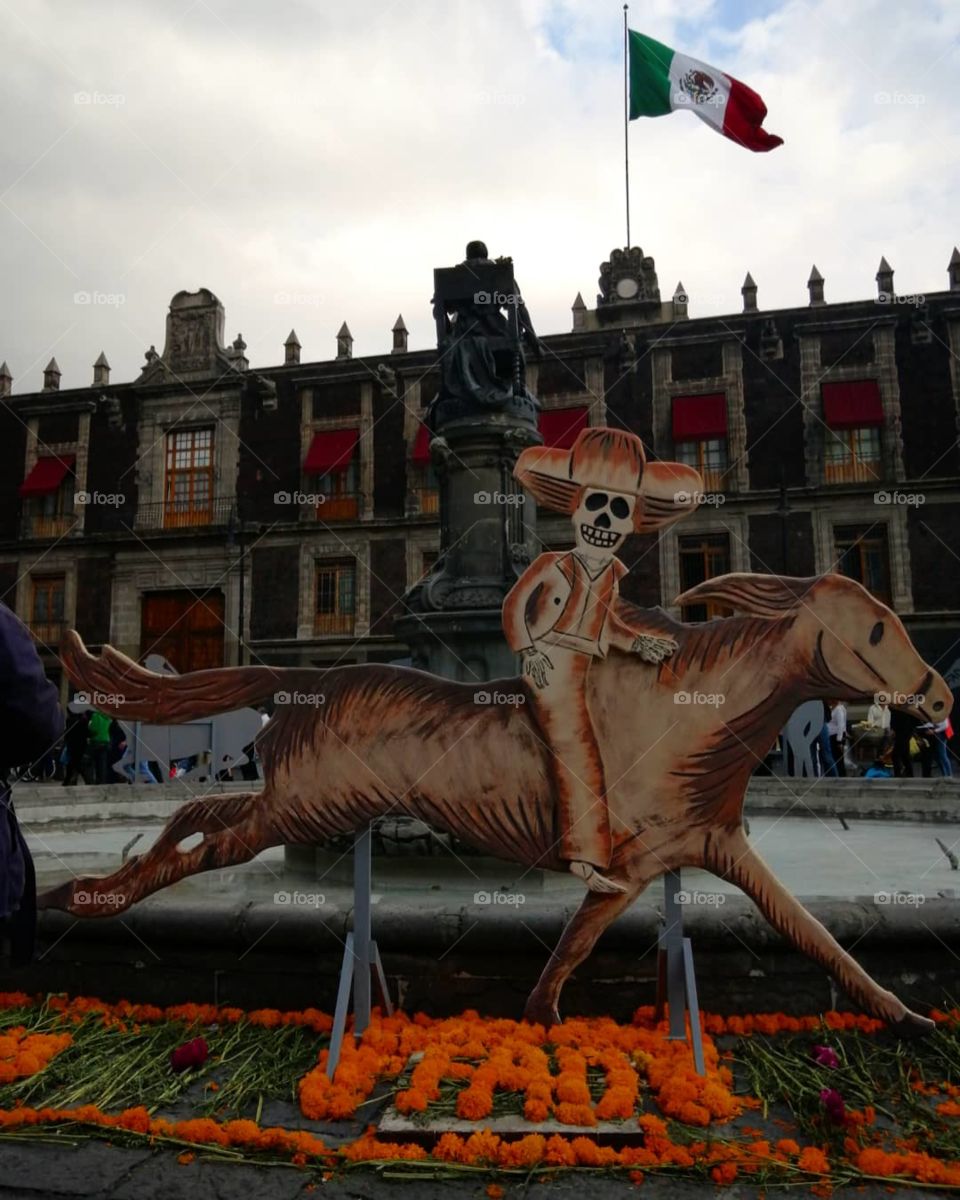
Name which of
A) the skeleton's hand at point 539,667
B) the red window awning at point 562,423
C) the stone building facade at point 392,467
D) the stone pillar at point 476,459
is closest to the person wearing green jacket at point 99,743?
the stone pillar at point 476,459

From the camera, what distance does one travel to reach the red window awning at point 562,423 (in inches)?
1182

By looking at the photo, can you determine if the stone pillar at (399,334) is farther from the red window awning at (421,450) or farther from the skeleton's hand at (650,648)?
the skeleton's hand at (650,648)

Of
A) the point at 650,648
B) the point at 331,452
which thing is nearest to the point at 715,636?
the point at 650,648

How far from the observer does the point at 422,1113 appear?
3.22m

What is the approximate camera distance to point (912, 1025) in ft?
12.2

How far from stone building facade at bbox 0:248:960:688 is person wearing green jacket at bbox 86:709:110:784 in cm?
1481

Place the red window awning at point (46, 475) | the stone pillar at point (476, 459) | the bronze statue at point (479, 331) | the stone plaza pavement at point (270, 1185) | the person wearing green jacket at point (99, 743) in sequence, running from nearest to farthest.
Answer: the stone plaza pavement at point (270, 1185) → the stone pillar at point (476, 459) → the bronze statue at point (479, 331) → the person wearing green jacket at point (99, 743) → the red window awning at point (46, 475)

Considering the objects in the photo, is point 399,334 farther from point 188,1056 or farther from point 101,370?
point 188,1056

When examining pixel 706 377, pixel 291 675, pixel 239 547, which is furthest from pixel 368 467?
pixel 291 675

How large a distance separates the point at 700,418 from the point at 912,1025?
27745 millimetres

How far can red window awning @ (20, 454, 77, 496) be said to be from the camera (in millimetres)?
35062

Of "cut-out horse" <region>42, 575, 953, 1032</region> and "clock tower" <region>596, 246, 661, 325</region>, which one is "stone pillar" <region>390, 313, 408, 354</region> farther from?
"cut-out horse" <region>42, 575, 953, 1032</region>

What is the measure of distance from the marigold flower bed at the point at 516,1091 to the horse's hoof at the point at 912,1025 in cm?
8

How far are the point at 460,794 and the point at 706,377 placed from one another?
28346 millimetres
